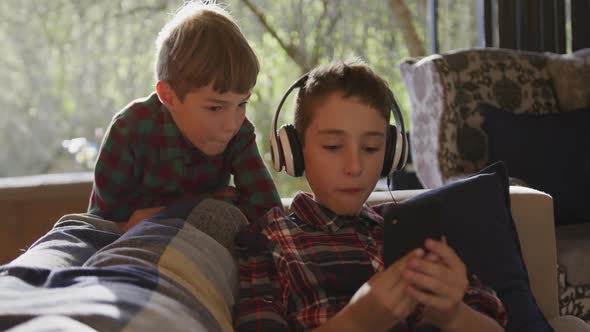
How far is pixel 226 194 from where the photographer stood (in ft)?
5.67

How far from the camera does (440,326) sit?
1.13 meters

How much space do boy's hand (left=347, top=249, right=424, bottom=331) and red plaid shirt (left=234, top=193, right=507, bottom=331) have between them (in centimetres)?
15

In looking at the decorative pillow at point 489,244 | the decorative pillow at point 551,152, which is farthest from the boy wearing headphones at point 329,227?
the decorative pillow at point 551,152

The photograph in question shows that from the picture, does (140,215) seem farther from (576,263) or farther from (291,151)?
(576,263)

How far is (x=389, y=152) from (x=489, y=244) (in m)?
0.28

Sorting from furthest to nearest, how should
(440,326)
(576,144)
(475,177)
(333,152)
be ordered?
(576,144) < (475,177) < (333,152) < (440,326)

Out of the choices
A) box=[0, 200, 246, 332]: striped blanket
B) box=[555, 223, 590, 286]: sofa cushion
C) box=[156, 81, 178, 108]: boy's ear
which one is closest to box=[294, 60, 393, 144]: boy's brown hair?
box=[0, 200, 246, 332]: striped blanket

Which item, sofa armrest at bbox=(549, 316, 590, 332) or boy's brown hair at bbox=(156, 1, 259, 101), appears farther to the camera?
boy's brown hair at bbox=(156, 1, 259, 101)

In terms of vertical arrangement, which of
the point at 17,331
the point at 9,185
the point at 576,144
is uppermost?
the point at 17,331

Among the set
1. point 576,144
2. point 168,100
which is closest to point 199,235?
point 168,100

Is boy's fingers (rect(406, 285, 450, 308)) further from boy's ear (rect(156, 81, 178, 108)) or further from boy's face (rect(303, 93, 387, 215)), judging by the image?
boy's ear (rect(156, 81, 178, 108))

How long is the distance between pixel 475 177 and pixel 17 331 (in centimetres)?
102

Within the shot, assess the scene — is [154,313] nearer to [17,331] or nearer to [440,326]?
[17,331]

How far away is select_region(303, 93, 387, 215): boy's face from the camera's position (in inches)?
50.7
